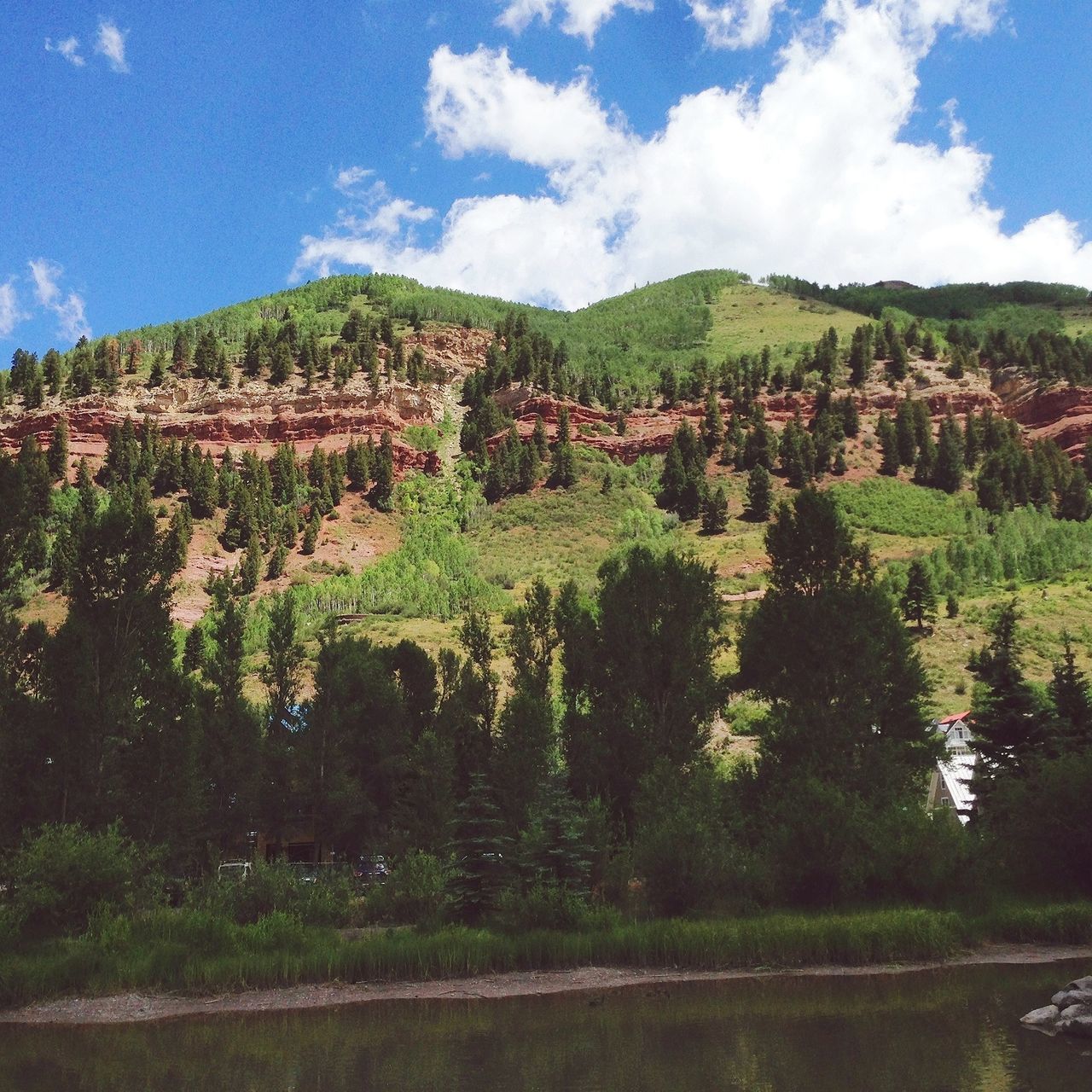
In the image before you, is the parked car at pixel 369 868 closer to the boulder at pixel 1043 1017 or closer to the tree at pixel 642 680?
the tree at pixel 642 680

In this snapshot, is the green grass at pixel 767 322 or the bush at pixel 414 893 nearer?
the bush at pixel 414 893

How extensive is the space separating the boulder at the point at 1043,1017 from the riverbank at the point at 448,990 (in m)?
5.30

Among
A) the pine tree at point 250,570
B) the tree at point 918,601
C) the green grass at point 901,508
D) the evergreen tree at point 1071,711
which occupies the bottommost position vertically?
the evergreen tree at point 1071,711

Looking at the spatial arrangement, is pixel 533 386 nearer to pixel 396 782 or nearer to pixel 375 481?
pixel 375 481

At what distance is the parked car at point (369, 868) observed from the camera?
2789 centimetres

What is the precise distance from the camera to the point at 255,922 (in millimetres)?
20969

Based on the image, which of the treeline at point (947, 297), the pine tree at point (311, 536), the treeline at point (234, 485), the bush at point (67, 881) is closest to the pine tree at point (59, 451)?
the treeline at point (234, 485)

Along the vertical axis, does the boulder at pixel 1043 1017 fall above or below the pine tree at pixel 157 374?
below

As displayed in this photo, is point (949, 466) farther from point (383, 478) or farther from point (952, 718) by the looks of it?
point (383, 478)

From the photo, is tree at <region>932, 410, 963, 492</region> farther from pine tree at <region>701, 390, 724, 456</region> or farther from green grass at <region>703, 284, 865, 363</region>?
green grass at <region>703, 284, 865, 363</region>

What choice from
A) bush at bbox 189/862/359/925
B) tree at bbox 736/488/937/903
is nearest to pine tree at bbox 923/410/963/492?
tree at bbox 736/488/937/903

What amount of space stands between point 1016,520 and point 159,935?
260 ft

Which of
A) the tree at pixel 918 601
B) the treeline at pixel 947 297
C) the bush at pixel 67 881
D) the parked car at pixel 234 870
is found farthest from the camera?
the treeline at pixel 947 297

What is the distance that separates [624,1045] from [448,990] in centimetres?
597
